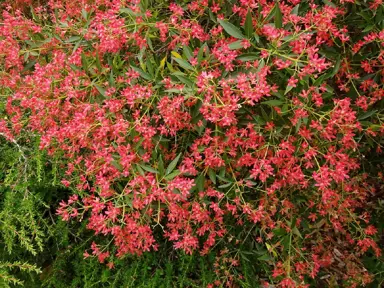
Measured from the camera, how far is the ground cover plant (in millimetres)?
1857

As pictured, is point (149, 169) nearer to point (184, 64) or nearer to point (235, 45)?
point (184, 64)

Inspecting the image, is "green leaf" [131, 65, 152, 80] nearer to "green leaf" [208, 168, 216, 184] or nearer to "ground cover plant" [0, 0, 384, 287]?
"ground cover plant" [0, 0, 384, 287]

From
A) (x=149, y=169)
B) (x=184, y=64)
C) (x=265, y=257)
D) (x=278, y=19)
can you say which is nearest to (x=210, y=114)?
(x=184, y=64)

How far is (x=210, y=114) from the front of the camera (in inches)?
69.4

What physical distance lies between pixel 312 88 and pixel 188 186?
2.16 feet

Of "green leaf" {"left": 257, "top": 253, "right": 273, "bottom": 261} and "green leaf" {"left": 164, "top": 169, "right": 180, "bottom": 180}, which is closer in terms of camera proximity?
"green leaf" {"left": 164, "top": 169, "right": 180, "bottom": 180}

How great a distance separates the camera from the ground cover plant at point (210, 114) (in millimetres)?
1857

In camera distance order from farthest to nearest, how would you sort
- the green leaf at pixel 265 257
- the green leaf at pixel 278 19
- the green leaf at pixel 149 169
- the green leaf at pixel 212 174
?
1. the green leaf at pixel 265 257
2. the green leaf at pixel 212 174
3. the green leaf at pixel 149 169
4. the green leaf at pixel 278 19

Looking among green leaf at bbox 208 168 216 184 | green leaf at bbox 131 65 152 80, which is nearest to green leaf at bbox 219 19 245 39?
green leaf at bbox 131 65 152 80

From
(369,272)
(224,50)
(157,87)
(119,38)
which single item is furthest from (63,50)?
(369,272)

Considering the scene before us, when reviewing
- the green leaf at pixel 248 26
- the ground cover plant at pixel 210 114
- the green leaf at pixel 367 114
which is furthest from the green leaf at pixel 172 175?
the green leaf at pixel 367 114

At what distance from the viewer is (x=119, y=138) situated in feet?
6.25

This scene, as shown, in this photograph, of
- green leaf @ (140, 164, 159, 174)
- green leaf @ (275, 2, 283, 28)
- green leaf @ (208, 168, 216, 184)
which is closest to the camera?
green leaf @ (275, 2, 283, 28)

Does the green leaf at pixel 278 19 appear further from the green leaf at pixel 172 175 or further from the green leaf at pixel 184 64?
the green leaf at pixel 172 175
